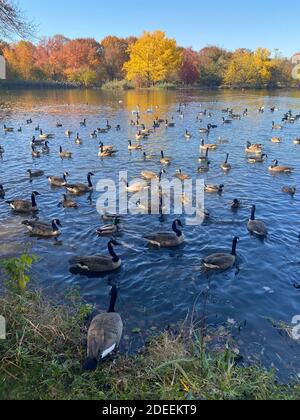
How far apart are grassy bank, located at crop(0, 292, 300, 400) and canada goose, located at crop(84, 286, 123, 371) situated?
23cm

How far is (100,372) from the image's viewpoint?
784cm

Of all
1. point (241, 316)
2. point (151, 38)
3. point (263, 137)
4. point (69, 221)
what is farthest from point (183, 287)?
point (151, 38)

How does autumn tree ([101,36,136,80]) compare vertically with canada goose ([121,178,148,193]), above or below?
above

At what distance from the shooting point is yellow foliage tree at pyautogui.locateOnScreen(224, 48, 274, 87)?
10844cm

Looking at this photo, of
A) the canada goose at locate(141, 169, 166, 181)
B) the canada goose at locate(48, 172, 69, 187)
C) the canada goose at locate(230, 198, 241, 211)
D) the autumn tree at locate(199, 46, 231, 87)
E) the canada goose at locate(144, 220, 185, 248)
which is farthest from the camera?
the autumn tree at locate(199, 46, 231, 87)

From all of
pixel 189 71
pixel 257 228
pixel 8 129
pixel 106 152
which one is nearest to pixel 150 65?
pixel 189 71

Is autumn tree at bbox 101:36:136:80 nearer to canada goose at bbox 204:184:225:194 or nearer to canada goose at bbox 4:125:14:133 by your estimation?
canada goose at bbox 4:125:14:133

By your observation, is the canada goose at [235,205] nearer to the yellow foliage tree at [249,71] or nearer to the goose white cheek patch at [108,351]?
the goose white cheek patch at [108,351]

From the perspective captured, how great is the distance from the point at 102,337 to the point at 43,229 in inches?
327

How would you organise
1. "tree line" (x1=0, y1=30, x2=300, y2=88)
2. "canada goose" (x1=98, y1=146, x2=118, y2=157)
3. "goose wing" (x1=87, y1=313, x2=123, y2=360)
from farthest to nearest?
"tree line" (x1=0, y1=30, x2=300, y2=88) → "canada goose" (x1=98, y1=146, x2=118, y2=157) → "goose wing" (x1=87, y1=313, x2=123, y2=360)

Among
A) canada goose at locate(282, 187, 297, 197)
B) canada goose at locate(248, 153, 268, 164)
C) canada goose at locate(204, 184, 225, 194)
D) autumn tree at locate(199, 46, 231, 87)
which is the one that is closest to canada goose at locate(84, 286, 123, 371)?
canada goose at locate(204, 184, 225, 194)

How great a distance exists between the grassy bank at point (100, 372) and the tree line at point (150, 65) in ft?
337

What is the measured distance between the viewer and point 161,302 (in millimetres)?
11617

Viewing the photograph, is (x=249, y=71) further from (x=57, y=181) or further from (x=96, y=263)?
(x=96, y=263)
